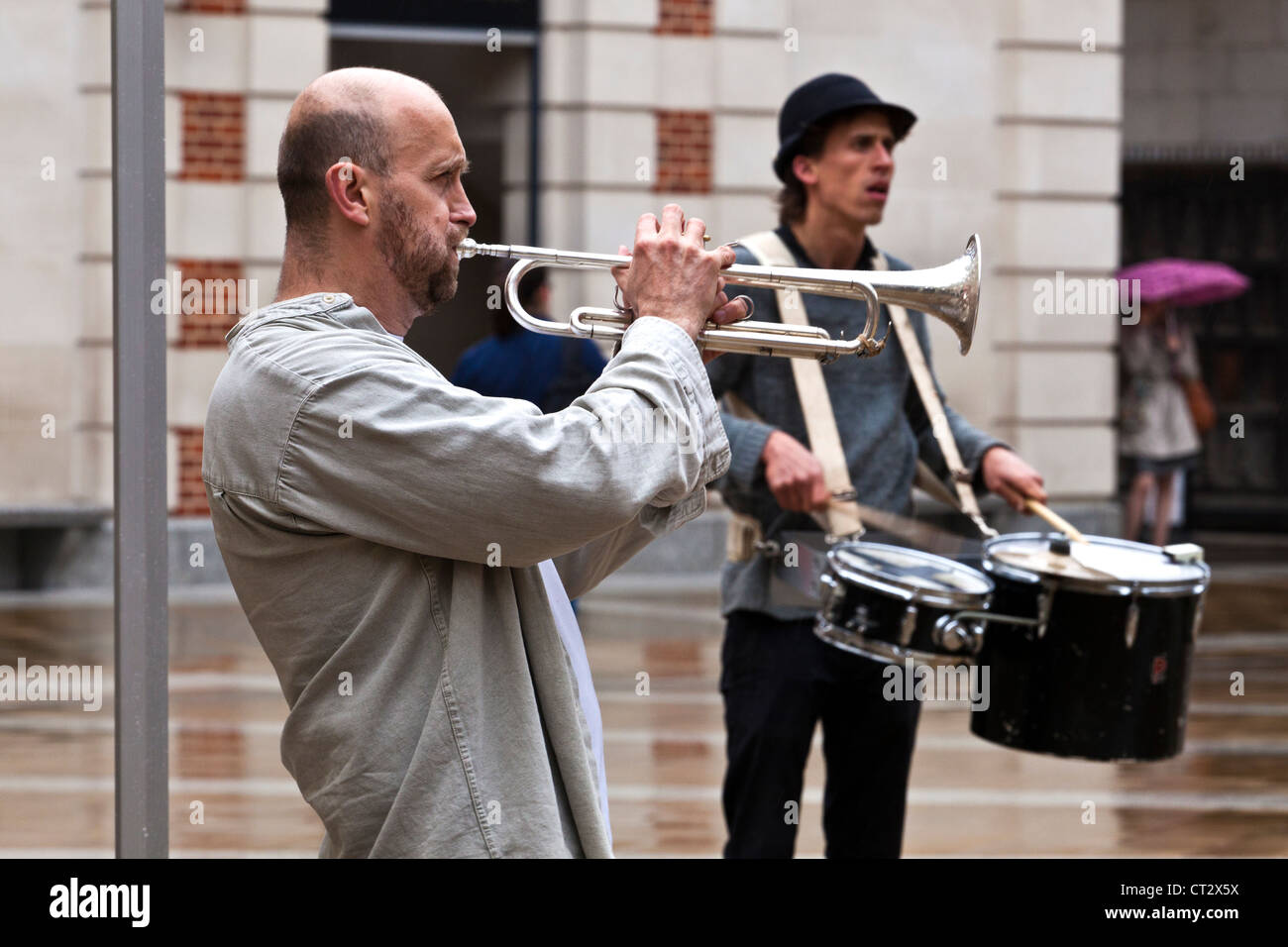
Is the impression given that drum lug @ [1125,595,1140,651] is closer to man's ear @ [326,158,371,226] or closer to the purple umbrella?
man's ear @ [326,158,371,226]

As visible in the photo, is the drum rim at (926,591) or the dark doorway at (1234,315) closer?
the drum rim at (926,591)

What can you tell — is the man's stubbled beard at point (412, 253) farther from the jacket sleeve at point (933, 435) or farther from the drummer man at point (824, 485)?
the jacket sleeve at point (933, 435)

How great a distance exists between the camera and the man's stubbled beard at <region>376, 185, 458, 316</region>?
2176mm

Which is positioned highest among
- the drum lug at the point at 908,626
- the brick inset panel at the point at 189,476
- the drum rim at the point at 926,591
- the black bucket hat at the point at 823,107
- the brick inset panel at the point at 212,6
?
the brick inset panel at the point at 212,6

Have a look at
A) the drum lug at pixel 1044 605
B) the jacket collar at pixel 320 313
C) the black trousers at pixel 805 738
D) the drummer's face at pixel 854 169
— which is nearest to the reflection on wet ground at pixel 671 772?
the black trousers at pixel 805 738

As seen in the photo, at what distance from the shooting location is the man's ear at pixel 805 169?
404cm

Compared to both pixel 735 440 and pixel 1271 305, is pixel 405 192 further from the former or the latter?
pixel 1271 305

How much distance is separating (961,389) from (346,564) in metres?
9.97

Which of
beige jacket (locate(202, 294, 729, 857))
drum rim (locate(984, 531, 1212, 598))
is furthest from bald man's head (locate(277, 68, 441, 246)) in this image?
drum rim (locate(984, 531, 1212, 598))

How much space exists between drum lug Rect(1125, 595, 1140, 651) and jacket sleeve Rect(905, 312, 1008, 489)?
0.54 metres

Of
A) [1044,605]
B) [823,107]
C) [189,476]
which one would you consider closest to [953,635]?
[1044,605]

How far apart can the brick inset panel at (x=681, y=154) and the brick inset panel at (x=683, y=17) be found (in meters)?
0.50

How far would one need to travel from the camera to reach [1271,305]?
48.4 ft
